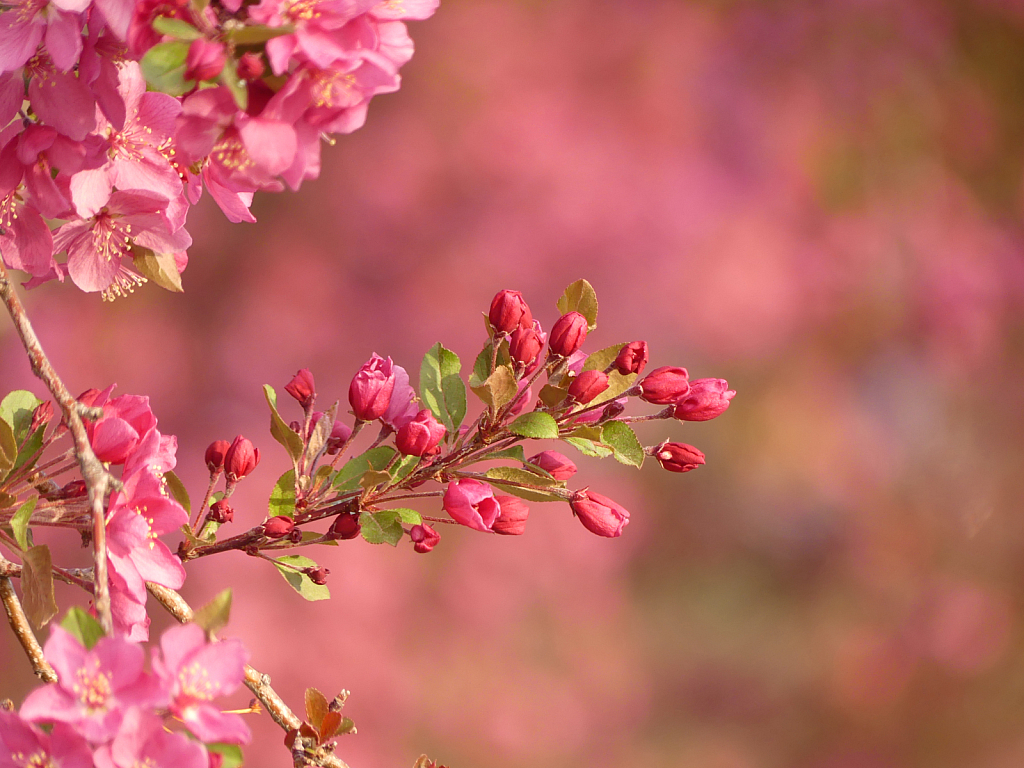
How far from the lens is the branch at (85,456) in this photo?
0.37m

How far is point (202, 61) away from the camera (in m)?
0.40

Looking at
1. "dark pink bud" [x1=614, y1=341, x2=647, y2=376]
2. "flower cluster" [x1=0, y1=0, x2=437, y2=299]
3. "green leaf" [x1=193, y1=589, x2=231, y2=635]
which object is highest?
"flower cluster" [x1=0, y1=0, x2=437, y2=299]

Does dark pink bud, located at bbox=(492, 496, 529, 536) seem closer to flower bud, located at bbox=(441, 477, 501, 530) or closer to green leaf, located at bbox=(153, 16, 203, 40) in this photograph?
flower bud, located at bbox=(441, 477, 501, 530)

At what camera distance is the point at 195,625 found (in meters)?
0.38

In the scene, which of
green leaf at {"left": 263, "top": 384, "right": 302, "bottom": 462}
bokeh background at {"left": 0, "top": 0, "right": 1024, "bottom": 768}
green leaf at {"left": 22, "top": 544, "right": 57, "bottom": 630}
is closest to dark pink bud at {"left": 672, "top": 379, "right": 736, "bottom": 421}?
green leaf at {"left": 263, "top": 384, "right": 302, "bottom": 462}

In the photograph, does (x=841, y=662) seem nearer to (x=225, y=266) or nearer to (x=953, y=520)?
(x=953, y=520)

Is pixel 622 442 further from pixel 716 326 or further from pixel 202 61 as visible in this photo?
pixel 716 326

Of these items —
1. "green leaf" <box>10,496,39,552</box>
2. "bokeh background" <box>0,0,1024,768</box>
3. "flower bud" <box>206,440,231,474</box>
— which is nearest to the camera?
"green leaf" <box>10,496,39,552</box>

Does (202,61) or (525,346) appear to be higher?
(202,61)

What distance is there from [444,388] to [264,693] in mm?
195

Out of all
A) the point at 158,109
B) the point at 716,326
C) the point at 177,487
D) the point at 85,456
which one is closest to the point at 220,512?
the point at 177,487

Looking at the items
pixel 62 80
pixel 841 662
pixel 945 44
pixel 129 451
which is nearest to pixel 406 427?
pixel 129 451

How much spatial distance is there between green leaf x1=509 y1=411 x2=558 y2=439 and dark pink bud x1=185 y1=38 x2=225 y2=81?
216 mm

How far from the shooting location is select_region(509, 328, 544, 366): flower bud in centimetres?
48
